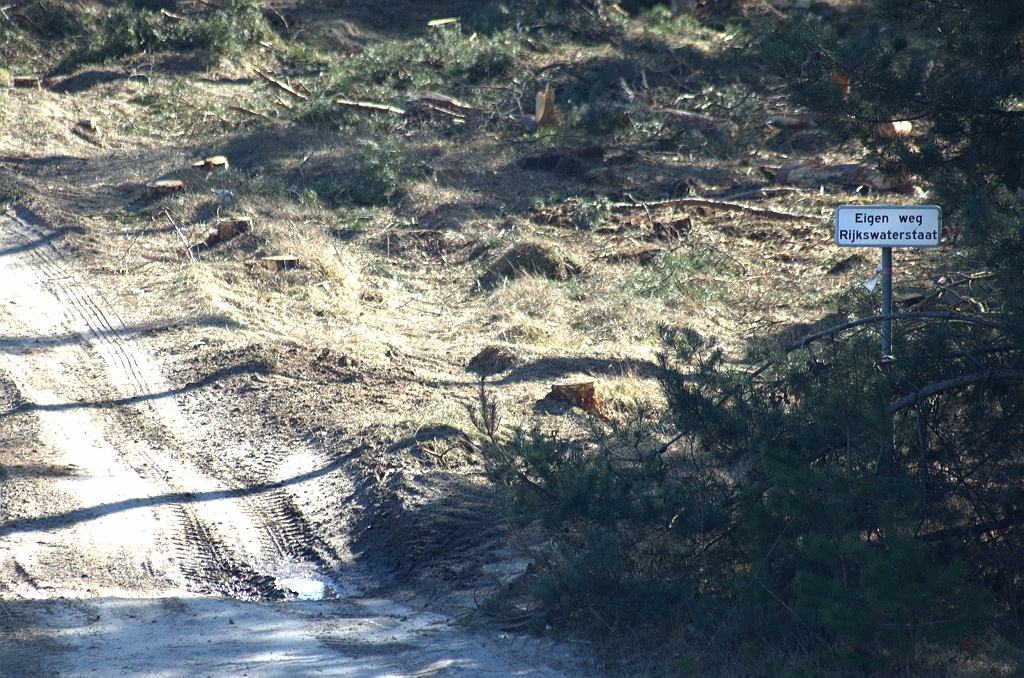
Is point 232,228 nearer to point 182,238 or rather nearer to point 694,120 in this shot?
point 182,238

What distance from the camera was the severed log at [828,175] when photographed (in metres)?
13.7

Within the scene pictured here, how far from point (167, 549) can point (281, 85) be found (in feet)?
51.2

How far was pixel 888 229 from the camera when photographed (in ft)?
15.1

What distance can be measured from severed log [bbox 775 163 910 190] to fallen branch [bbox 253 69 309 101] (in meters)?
9.81

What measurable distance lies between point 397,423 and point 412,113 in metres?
12.0

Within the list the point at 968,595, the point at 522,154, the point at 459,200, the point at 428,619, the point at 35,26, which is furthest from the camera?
the point at 35,26

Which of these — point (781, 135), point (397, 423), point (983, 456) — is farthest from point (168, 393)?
point (781, 135)

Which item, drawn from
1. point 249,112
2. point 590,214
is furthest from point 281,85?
point 590,214

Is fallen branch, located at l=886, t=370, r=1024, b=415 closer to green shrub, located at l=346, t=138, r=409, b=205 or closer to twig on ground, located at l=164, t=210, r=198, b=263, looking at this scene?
twig on ground, located at l=164, t=210, r=198, b=263

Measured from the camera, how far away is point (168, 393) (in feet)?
25.4

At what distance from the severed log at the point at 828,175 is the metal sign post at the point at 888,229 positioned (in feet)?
30.8

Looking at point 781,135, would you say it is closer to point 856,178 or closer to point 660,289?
point 856,178

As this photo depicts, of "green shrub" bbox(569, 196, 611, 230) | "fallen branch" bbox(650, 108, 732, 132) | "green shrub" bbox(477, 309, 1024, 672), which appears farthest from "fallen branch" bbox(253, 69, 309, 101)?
"green shrub" bbox(477, 309, 1024, 672)

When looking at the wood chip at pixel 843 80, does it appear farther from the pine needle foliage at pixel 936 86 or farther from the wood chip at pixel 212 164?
the wood chip at pixel 212 164
